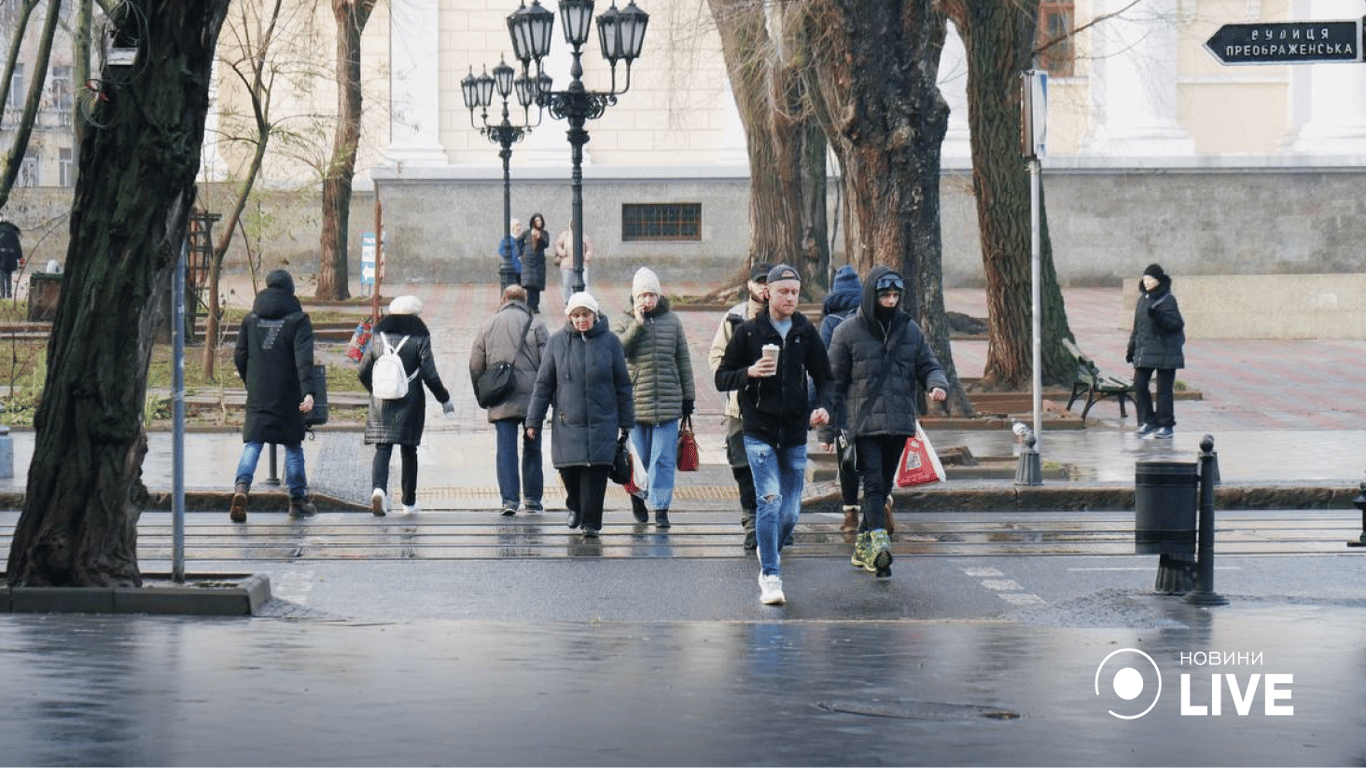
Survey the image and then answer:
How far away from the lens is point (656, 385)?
1466 centimetres

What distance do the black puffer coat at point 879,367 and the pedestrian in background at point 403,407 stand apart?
3.64 metres

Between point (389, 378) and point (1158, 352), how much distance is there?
7.90m

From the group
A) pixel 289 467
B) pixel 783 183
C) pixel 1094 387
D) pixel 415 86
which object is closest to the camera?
pixel 289 467

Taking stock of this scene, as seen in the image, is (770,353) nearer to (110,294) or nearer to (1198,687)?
(110,294)

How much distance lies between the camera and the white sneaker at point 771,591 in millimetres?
11266

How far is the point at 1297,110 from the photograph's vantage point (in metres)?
45.7

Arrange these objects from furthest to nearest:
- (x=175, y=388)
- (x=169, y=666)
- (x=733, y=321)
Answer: (x=733, y=321) < (x=175, y=388) < (x=169, y=666)

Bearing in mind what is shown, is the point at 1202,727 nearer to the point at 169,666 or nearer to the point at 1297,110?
the point at 169,666

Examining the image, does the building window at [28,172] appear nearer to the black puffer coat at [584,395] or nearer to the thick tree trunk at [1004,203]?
the thick tree trunk at [1004,203]

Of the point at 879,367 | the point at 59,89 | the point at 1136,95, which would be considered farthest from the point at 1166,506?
the point at 59,89

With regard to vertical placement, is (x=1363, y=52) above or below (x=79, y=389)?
above

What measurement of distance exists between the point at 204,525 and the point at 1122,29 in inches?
1265

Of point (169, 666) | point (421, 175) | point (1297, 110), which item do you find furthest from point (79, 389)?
point (1297, 110)

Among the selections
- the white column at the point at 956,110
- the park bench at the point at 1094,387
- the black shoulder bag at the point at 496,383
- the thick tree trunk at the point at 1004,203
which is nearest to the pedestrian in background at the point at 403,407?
the black shoulder bag at the point at 496,383
